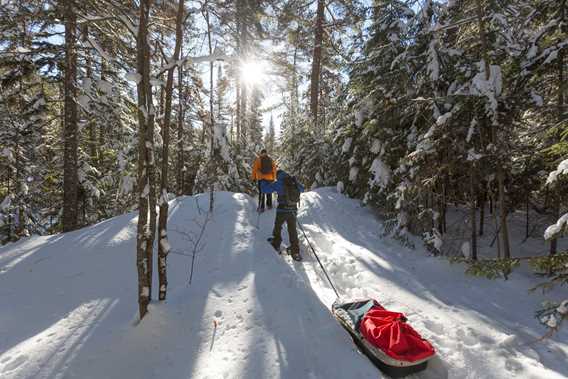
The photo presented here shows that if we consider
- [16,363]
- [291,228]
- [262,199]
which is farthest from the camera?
[262,199]

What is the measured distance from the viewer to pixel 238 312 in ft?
13.8

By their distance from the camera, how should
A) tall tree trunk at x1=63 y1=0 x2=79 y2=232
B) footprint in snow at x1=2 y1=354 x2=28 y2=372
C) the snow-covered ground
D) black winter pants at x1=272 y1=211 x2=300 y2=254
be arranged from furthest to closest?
tall tree trunk at x1=63 y1=0 x2=79 y2=232 → black winter pants at x1=272 y1=211 x2=300 y2=254 → the snow-covered ground → footprint in snow at x1=2 y1=354 x2=28 y2=372

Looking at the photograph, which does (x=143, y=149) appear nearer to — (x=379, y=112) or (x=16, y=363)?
(x=16, y=363)

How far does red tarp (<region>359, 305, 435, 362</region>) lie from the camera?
323 cm

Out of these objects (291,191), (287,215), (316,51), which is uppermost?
(316,51)

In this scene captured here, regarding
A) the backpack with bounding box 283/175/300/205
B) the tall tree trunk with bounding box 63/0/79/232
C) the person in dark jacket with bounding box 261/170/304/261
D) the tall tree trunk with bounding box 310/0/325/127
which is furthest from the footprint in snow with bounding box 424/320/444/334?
the tall tree trunk with bounding box 310/0/325/127

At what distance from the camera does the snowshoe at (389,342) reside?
3.22 metres

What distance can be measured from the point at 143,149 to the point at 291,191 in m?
3.55

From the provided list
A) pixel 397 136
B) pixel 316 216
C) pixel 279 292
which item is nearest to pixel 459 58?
pixel 397 136

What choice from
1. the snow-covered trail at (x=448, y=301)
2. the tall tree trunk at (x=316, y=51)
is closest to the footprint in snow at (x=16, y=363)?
the snow-covered trail at (x=448, y=301)

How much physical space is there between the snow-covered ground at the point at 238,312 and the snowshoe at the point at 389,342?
0.64ft

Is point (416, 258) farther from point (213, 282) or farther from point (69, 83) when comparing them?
point (69, 83)

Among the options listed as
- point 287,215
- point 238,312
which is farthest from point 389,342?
point 287,215

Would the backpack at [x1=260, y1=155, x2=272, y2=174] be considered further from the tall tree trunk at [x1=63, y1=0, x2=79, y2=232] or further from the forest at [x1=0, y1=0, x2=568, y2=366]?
the tall tree trunk at [x1=63, y1=0, x2=79, y2=232]
